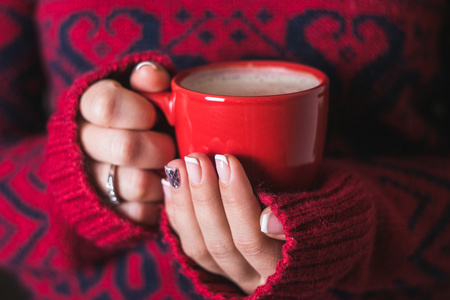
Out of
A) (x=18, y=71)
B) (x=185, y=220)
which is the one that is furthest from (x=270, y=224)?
(x=18, y=71)

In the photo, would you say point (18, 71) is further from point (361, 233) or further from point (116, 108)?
point (361, 233)

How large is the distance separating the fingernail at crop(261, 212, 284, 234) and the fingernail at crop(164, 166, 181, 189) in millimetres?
95

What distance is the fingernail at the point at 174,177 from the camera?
40 centimetres

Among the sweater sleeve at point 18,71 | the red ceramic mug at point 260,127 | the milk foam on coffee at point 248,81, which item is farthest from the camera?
the sweater sleeve at point 18,71

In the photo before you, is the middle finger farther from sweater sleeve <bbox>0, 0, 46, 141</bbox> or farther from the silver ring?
sweater sleeve <bbox>0, 0, 46, 141</bbox>

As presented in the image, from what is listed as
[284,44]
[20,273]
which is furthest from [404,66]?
[20,273]

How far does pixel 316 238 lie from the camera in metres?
0.40

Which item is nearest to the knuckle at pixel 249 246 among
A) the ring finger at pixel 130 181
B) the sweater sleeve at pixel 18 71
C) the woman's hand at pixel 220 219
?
the woman's hand at pixel 220 219

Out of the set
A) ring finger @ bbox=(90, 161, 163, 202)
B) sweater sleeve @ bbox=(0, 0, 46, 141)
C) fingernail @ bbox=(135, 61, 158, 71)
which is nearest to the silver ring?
ring finger @ bbox=(90, 161, 163, 202)

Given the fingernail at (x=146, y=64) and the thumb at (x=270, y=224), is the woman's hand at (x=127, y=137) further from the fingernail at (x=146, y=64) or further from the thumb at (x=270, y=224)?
the thumb at (x=270, y=224)

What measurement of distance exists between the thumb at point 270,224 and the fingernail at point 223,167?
0.05 m

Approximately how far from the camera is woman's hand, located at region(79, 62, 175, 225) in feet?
1.42

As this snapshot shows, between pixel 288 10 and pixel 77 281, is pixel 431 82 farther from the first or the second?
pixel 77 281

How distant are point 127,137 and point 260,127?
16 cm
